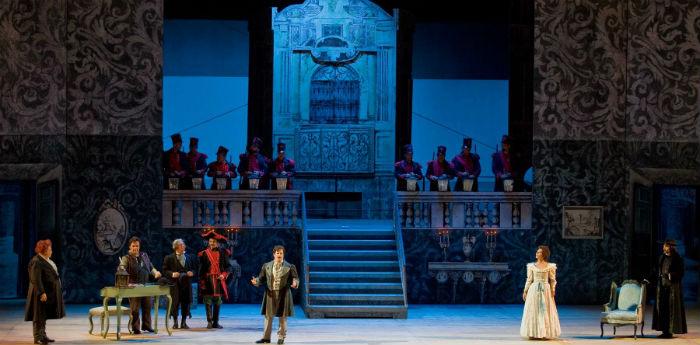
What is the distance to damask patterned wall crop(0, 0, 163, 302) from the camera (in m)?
18.6

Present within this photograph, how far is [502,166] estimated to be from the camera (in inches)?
780

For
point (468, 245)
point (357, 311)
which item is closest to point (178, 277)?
point (357, 311)

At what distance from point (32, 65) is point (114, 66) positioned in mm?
1114

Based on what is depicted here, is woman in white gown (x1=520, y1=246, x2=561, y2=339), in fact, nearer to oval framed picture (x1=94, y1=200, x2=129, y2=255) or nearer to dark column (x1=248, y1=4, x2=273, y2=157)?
oval framed picture (x1=94, y1=200, x2=129, y2=255)

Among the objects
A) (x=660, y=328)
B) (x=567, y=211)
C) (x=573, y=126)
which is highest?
(x=573, y=126)

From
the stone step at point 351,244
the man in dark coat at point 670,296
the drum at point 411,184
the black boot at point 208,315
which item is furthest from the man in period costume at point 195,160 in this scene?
the man in dark coat at point 670,296

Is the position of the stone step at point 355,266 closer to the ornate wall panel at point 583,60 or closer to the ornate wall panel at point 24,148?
the ornate wall panel at point 583,60

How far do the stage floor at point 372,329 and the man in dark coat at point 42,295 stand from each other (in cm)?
36

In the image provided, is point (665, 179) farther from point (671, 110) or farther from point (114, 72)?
point (114, 72)

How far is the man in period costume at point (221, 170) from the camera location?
19.4 m

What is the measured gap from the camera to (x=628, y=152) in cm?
1939

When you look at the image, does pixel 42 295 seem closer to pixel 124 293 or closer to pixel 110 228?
pixel 124 293

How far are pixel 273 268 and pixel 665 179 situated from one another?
21.1 ft

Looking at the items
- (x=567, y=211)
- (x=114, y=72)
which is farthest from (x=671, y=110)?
(x=114, y=72)
